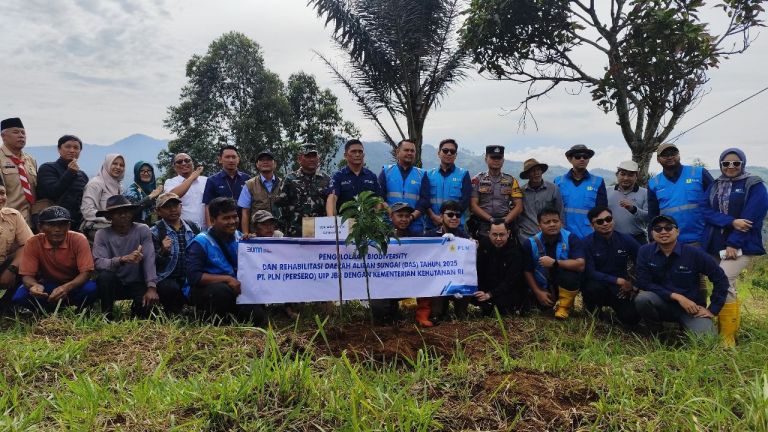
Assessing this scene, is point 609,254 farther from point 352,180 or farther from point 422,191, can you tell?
point 352,180

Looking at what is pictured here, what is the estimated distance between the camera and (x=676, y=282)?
Answer: 4.93m

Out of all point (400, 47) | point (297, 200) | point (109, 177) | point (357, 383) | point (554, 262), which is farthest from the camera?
point (400, 47)

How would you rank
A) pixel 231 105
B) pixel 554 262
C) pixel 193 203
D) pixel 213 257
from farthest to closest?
pixel 231 105
pixel 193 203
pixel 554 262
pixel 213 257

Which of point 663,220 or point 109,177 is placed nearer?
point 663,220

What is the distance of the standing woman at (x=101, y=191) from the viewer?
564 centimetres

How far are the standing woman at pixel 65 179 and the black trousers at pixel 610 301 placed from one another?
20.0 feet

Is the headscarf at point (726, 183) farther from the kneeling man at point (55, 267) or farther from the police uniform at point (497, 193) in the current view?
the kneeling man at point (55, 267)

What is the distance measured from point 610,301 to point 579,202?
1.21 meters

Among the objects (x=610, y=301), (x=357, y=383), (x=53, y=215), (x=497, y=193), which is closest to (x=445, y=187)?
(x=497, y=193)

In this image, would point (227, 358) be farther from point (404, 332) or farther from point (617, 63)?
point (617, 63)

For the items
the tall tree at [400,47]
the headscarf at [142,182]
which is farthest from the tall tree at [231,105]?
the headscarf at [142,182]

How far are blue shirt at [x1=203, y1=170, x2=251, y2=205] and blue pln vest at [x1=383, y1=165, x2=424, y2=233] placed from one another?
6.34 feet

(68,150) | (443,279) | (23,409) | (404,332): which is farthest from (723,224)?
(68,150)

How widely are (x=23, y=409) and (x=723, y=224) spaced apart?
20.3ft
